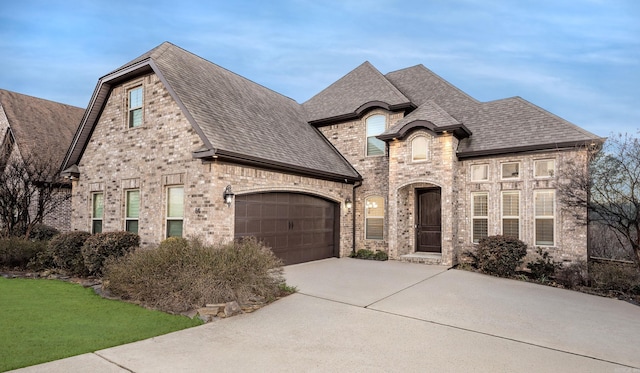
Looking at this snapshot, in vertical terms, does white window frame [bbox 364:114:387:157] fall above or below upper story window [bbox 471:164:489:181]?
above

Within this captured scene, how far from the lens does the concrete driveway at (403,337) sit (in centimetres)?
426

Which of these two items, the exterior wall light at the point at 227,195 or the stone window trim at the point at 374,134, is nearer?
the exterior wall light at the point at 227,195

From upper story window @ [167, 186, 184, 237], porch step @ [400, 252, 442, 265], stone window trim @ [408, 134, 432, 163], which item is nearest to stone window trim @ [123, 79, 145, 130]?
upper story window @ [167, 186, 184, 237]

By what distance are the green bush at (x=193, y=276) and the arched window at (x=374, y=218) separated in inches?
285

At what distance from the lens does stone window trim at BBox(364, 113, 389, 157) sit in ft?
47.9

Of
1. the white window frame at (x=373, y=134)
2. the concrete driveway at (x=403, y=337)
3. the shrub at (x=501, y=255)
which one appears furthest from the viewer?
the white window frame at (x=373, y=134)

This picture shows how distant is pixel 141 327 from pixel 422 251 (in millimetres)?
10686

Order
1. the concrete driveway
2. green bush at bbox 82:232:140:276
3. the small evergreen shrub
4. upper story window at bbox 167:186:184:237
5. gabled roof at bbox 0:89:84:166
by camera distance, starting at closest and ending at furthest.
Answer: the concrete driveway
green bush at bbox 82:232:140:276
upper story window at bbox 167:186:184:237
the small evergreen shrub
gabled roof at bbox 0:89:84:166

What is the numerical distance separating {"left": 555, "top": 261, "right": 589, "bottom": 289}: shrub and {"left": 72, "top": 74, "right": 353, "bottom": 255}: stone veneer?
7199 mm

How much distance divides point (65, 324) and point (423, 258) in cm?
1029

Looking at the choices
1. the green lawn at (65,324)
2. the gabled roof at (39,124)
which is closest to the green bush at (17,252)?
the green lawn at (65,324)

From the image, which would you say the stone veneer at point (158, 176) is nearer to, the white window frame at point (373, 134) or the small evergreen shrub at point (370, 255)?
the small evergreen shrub at point (370, 255)

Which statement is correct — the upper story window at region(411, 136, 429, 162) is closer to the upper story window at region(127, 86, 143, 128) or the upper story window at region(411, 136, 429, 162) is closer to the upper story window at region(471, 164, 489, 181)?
the upper story window at region(471, 164, 489, 181)

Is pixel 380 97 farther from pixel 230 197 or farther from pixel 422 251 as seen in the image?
pixel 230 197
